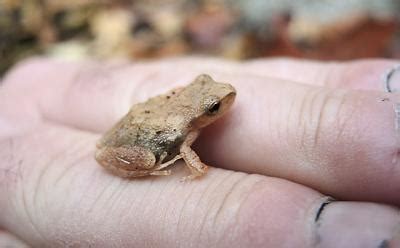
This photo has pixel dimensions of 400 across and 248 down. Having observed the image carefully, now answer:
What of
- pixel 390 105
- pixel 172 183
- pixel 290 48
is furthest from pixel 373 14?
pixel 172 183

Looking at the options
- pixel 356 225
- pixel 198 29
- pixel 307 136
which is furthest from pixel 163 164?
pixel 198 29

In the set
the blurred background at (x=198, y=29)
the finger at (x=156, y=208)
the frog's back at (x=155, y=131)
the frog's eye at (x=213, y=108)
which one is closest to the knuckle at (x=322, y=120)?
the finger at (x=156, y=208)

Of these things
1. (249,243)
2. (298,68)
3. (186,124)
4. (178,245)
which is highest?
(298,68)

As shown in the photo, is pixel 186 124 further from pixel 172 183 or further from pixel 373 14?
pixel 373 14

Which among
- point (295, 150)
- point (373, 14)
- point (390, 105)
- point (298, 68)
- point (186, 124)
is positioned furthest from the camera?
point (373, 14)

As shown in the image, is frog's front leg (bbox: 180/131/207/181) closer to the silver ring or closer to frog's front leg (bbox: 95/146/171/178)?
frog's front leg (bbox: 95/146/171/178)

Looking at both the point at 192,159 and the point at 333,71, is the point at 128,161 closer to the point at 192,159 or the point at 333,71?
the point at 192,159

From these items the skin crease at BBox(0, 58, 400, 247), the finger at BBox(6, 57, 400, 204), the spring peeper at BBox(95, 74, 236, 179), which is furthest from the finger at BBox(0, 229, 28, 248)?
the finger at BBox(6, 57, 400, 204)

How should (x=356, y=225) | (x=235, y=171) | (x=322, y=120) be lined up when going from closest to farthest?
1. (x=356, y=225)
2. (x=322, y=120)
3. (x=235, y=171)

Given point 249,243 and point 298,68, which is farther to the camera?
point 298,68
